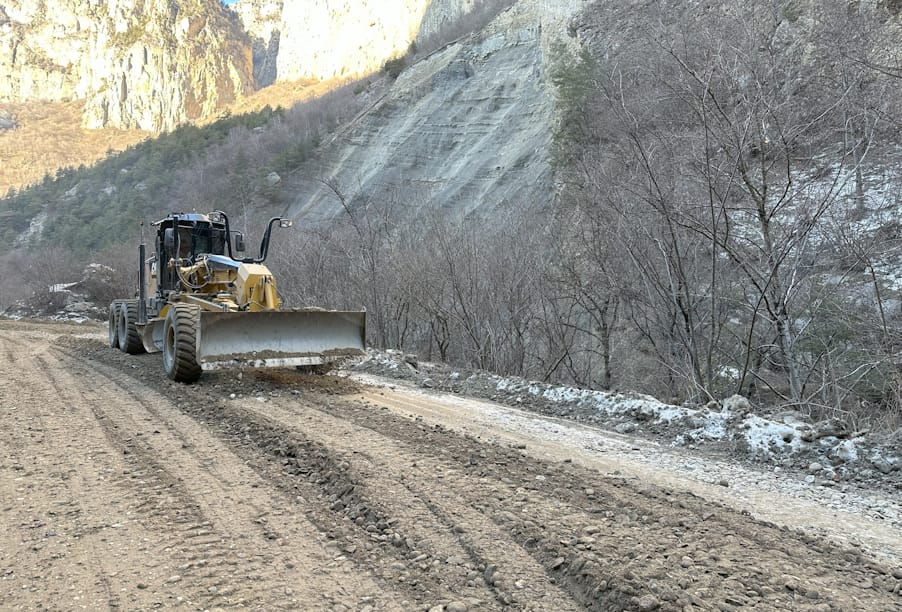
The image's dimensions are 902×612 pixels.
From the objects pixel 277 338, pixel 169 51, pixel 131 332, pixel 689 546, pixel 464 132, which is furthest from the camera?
pixel 169 51

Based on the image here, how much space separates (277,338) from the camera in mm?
8633

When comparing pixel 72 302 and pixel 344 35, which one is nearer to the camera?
pixel 72 302

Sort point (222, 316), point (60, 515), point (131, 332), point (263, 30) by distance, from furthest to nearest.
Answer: point (263, 30), point (131, 332), point (222, 316), point (60, 515)

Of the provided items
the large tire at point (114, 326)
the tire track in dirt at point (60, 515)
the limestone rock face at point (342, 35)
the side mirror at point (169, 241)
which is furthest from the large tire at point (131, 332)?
the limestone rock face at point (342, 35)

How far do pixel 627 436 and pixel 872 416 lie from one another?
3.26 metres

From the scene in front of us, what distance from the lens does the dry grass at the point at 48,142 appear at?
336 feet

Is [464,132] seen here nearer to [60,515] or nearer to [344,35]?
[60,515]

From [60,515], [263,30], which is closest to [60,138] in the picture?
[263,30]

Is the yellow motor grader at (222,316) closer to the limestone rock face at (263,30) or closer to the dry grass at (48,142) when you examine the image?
the dry grass at (48,142)

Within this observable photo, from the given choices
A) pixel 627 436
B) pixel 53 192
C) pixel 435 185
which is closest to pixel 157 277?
pixel 627 436

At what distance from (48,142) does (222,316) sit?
13102cm

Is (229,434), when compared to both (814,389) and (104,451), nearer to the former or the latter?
(104,451)

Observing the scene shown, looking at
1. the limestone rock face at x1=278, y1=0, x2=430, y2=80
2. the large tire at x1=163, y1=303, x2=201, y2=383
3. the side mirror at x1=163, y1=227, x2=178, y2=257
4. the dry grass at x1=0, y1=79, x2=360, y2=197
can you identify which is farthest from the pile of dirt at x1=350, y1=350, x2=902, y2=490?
the dry grass at x1=0, y1=79, x2=360, y2=197

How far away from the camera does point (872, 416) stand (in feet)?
24.2
